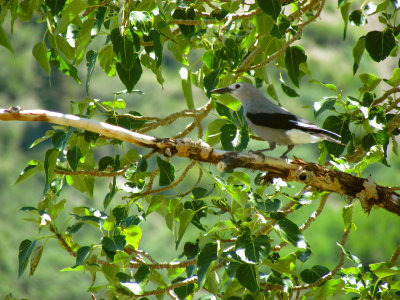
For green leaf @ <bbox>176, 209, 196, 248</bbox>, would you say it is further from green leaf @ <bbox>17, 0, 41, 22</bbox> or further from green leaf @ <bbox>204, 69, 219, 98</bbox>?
green leaf @ <bbox>17, 0, 41, 22</bbox>

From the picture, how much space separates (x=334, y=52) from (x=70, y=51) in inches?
335

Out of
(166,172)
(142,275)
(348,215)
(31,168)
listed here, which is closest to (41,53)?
(31,168)

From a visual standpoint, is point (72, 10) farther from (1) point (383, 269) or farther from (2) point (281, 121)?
(1) point (383, 269)

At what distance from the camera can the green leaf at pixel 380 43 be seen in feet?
9.11

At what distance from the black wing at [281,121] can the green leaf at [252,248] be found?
119 cm

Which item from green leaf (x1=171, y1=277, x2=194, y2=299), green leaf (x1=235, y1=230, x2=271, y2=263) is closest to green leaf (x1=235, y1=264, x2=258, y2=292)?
green leaf (x1=235, y1=230, x2=271, y2=263)

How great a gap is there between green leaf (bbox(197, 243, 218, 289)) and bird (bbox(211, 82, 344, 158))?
3.56ft

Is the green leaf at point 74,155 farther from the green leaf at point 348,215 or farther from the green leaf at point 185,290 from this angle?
the green leaf at point 348,215

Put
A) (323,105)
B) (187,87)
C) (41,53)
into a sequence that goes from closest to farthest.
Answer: (41,53), (323,105), (187,87)

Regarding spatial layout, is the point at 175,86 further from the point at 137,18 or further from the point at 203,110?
the point at 137,18

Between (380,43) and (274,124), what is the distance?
41.2 inches

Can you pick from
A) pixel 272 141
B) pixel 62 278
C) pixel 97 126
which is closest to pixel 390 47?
pixel 272 141

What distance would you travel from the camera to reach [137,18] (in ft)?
7.30

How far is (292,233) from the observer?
7.64 feet
